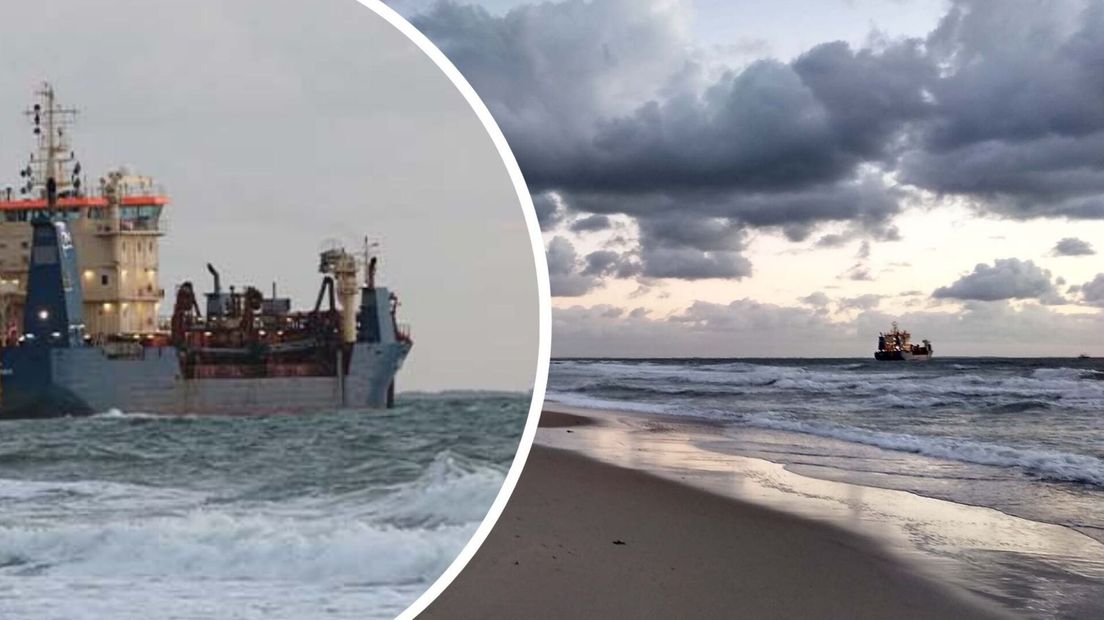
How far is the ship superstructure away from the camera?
73.3 inches

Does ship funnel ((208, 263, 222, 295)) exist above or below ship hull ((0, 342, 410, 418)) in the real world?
above

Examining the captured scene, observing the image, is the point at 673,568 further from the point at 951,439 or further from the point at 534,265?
→ the point at 951,439

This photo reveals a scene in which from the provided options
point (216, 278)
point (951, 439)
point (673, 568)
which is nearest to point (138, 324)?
point (216, 278)

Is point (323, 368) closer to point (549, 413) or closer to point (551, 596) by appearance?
point (551, 596)

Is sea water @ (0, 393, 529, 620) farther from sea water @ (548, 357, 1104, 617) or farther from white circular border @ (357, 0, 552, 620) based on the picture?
sea water @ (548, 357, 1104, 617)

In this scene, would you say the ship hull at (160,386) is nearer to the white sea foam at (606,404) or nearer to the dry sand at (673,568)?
the dry sand at (673,568)

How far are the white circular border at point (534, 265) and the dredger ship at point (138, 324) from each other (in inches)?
9.5

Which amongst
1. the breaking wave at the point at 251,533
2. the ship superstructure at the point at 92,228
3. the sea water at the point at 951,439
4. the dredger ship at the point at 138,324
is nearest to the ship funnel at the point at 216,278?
the dredger ship at the point at 138,324

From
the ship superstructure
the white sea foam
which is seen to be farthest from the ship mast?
the white sea foam

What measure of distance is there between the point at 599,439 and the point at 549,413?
11.2 feet

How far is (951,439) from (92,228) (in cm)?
1034

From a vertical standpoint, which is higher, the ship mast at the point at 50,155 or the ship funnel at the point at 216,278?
the ship mast at the point at 50,155

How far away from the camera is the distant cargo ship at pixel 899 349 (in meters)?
45.5

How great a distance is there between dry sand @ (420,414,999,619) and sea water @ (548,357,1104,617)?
55 cm
